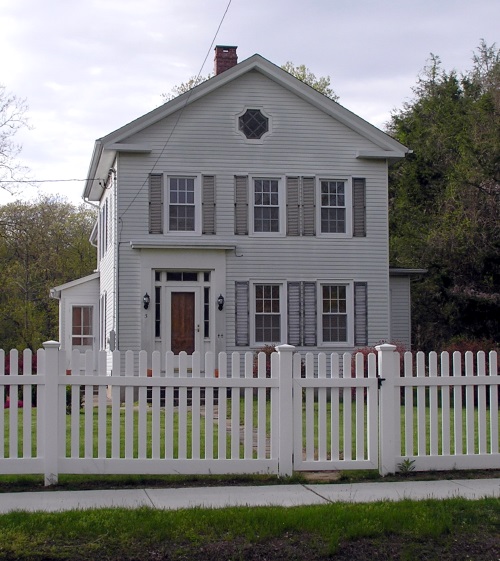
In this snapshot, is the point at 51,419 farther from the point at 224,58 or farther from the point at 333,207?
the point at 224,58

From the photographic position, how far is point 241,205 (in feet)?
70.9

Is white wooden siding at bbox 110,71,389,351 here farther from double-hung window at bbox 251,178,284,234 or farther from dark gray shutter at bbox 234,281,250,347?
double-hung window at bbox 251,178,284,234

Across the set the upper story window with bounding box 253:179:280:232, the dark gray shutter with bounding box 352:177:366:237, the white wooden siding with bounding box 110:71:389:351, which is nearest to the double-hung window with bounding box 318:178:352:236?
the dark gray shutter with bounding box 352:177:366:237

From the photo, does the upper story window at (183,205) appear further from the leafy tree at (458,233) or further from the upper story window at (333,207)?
the leafy tree at (458,233)

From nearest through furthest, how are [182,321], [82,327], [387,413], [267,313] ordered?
[387,413]
[182,321]
[267,313]
[82,327]

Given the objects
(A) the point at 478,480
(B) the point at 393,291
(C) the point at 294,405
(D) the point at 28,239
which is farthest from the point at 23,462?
(D) the point at 28,239

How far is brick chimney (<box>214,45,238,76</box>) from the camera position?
23719mm

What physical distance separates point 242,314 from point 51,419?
13269mm

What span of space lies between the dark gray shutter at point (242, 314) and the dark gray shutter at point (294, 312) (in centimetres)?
111

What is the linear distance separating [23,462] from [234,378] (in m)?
2.24

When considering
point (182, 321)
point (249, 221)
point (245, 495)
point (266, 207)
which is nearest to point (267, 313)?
point (182, 321)

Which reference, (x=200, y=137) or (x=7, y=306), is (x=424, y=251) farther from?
(x=7, y=306)

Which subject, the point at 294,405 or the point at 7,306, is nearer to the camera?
the point at 294,405

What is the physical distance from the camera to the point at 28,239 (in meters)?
41.8
